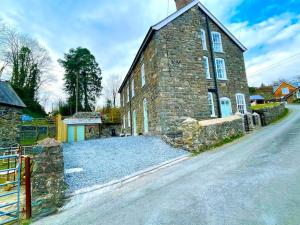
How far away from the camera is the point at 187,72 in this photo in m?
12.9

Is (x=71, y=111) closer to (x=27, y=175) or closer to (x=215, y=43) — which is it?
(x=215, y=43)

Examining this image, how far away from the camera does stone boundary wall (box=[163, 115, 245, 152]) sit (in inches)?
374

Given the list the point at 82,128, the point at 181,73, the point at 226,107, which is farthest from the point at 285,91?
the point at 82,128

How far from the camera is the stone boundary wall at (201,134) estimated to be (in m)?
9.51

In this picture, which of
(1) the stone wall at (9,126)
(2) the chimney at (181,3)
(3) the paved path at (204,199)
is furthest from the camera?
(2) the chimney at (181,3)

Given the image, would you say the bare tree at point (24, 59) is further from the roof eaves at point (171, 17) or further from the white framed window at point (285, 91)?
the white framed window at point (285, 91)

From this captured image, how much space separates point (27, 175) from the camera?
13.2 ft

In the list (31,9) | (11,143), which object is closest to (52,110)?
(11,143)

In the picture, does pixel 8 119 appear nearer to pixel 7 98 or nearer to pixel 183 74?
pixel 7 98

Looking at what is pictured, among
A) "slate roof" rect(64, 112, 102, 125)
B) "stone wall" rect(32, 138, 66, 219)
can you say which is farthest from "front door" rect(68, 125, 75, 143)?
"stone wall" rect(32, 138, 66, 219)

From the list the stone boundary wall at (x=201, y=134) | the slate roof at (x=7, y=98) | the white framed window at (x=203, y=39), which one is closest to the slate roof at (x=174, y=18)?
the white framed window at (x=203, y=39)

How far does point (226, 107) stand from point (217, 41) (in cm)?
660

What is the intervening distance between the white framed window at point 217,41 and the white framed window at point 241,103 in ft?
15.9

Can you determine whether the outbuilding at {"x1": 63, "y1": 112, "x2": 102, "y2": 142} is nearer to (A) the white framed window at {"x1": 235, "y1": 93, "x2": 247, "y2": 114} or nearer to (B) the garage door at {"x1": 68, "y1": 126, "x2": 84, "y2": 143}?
(B) the garage door at {"x1": 68, "y1": 126, "x2": 84, "y2": 143}
